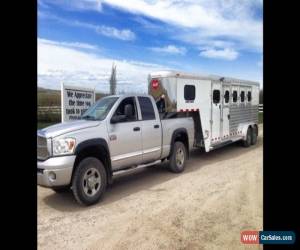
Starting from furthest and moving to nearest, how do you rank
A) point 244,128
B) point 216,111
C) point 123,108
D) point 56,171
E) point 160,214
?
point 244,128 < point 216,111 < point 123,108 < point 56,171 < point 160,214

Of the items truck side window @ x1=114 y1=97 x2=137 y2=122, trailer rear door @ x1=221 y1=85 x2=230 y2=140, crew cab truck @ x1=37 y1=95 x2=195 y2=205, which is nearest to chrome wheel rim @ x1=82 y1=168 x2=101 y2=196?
crew cab truck @ x1=37 y1=95 x2=195 y2=205

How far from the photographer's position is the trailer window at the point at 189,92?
8.81 metres

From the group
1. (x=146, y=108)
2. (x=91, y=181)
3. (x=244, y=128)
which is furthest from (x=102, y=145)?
(x=244, y=128)

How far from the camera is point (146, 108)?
7074 mm

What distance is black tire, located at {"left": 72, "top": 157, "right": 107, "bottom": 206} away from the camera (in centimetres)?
525

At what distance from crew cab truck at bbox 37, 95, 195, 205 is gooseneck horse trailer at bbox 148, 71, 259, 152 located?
1.08 metres

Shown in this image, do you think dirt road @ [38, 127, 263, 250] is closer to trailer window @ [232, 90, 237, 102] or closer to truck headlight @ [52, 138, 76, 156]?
truck headlight @ [52, 138, 76, 156]

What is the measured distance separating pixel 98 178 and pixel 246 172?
408cm

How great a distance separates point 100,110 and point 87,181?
1659mm

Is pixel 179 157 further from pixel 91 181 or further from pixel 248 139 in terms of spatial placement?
pixel 248 139

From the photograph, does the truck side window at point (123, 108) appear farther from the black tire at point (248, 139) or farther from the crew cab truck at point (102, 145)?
the black tire at point (248, 139)

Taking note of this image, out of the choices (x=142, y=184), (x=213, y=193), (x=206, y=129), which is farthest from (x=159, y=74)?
(x=213, y=193)
